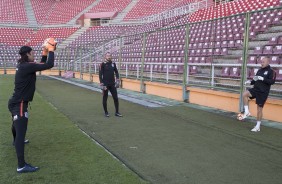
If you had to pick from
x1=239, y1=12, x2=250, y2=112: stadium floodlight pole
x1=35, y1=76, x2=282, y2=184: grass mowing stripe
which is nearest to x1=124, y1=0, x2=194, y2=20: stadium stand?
x1=239, y1=12, x2=250, y2=112: stadium floodlight pole

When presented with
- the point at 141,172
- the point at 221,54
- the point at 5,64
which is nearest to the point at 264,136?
the point at 141,172

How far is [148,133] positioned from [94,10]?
39800 mm

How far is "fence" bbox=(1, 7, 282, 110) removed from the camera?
8.47 metres

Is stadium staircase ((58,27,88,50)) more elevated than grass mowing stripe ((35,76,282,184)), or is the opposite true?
stadium staircase ((58,27,88,50))

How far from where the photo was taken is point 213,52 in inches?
397

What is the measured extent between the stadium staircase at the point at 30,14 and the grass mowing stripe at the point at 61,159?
38608mm

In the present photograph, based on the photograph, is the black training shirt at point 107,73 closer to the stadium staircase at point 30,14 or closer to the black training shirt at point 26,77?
the black training shirt at point 26,77

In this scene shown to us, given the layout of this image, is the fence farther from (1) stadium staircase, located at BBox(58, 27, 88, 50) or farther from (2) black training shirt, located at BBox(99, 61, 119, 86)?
(1) stadium staircase, located at BBox(58, 27, 88, 50)

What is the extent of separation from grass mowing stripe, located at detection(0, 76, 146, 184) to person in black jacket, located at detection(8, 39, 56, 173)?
278 mm

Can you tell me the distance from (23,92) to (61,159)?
1.12 meters

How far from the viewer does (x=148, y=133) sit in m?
6.59

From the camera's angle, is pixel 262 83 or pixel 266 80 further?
pixel 262 83

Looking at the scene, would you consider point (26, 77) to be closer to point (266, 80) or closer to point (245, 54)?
point (266, 80)

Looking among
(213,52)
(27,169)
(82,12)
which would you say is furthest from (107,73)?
(82,12)
